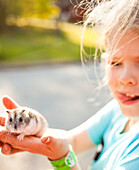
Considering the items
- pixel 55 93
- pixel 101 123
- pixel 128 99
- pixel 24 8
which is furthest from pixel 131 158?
pixel 24 8

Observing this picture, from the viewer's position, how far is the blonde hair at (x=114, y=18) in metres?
0.84

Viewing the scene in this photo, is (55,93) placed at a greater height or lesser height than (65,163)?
lesser

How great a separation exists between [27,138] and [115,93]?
1.28 feet

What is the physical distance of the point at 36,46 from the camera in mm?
8656

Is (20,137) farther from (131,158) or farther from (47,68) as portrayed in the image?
(47,68)

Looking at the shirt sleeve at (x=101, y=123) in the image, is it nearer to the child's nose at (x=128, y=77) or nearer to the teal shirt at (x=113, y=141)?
the teal shirt at (x=113, y=141)

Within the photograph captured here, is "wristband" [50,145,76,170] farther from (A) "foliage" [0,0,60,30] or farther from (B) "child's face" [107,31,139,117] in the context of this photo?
(A) "foliage" [0,0,60,30]

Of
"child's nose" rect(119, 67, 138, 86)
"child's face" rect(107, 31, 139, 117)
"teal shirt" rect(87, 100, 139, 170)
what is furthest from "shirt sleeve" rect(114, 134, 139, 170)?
"child's nose" rect(119, 67, 138, 86)

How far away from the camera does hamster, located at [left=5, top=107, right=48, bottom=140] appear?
979mm

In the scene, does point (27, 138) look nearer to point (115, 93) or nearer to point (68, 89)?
point (115, 93)

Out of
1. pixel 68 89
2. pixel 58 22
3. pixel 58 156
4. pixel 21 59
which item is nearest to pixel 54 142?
pixel 58 156

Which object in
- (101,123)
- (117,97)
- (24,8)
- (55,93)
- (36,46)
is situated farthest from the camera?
(24,8)

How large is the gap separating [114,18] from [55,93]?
3497 mm

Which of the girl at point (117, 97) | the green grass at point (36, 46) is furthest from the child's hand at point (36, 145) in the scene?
the green grass at point (36, 46)
